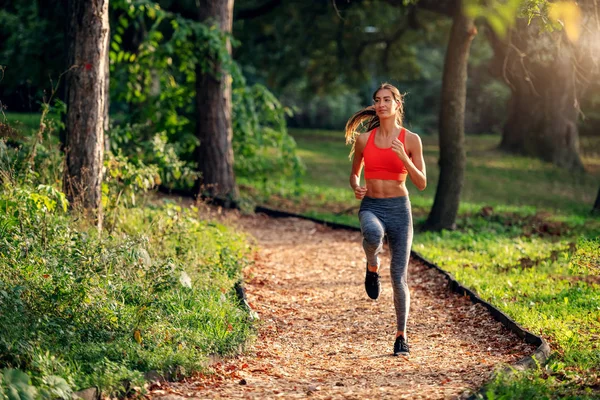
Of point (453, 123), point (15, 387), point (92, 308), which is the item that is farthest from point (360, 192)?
point (453, 123)

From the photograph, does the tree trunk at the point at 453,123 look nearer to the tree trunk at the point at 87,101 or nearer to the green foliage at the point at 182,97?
the green foliage at the point at 182,97

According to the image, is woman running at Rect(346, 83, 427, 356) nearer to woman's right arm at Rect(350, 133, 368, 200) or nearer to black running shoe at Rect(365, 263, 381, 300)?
woman's right arm at Rect(350, 133, 368, 200)

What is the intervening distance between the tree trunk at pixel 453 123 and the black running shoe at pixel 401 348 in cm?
762

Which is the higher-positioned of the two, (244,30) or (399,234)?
(244,30)

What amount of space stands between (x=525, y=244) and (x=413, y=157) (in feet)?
22.2

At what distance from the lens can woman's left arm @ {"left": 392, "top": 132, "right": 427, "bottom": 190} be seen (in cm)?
671

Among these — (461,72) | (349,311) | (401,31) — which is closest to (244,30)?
(401,31)

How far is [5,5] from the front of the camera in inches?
904

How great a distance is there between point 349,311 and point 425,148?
2678cm

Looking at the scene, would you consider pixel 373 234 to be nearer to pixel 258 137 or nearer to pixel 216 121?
pixel 216 121

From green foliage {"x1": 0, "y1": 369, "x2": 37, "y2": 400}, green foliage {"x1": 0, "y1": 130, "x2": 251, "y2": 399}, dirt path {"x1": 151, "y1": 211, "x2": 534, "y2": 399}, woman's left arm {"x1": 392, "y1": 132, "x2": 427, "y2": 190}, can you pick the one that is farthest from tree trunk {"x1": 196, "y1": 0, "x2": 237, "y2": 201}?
green foliage {"x1": 0, "y1": 369, "x2": 37, "y2": 400}

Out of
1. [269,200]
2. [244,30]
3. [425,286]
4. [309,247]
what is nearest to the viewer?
[425,286]

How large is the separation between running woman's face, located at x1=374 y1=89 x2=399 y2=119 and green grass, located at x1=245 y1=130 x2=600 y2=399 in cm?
193

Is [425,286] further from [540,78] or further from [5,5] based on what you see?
[540,78]
